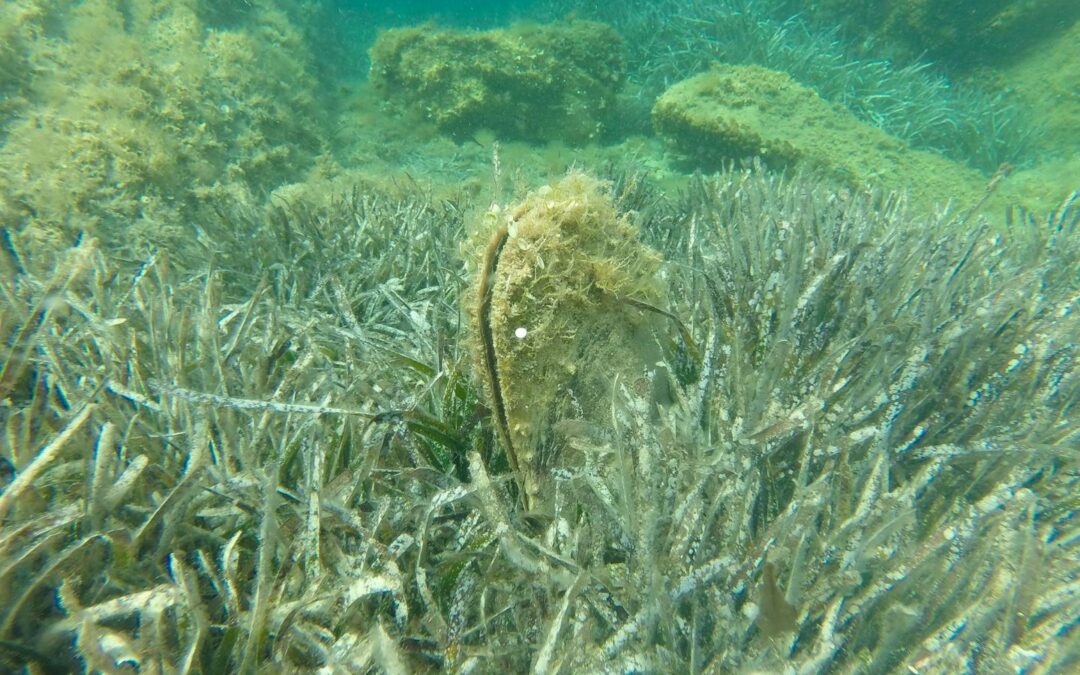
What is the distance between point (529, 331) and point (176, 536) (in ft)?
4.30

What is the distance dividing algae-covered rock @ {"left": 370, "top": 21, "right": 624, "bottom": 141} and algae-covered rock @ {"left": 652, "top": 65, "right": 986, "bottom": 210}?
2.19m

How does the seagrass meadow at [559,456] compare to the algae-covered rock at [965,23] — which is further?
the algae-covered rock at [965,23]

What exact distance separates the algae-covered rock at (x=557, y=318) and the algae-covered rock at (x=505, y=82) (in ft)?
29.5

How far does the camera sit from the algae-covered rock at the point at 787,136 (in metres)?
7.20

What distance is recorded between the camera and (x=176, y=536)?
5.42 ft

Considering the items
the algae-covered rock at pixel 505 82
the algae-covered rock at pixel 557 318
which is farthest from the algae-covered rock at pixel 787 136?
the algae-covered rock at pixel 557 318

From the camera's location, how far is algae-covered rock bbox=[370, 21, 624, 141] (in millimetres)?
10125

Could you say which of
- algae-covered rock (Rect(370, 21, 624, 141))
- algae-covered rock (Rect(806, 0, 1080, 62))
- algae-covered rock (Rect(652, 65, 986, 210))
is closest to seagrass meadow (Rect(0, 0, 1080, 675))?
algae-covered rock (Rect(652, 65, 986, 210))

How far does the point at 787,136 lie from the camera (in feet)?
25.4

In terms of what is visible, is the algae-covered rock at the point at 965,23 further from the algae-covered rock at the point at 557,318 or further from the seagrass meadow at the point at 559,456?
the algae-covered rock at the point at 557,318

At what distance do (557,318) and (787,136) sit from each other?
24.8 feet

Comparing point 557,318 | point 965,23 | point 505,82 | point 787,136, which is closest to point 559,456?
point 557,318

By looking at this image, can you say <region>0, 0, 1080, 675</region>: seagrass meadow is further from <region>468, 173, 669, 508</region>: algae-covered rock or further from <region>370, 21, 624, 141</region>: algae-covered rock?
<region>370, 21, 624, 141</region>: algae-covered rock

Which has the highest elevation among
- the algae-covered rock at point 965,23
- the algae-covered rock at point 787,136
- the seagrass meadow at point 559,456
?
the algae-covered rock at point 965,23
